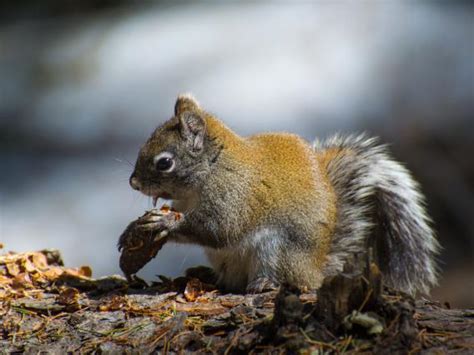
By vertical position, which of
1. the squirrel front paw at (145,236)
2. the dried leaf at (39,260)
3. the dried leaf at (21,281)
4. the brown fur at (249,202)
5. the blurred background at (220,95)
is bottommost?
the dried leaf at (21,281)

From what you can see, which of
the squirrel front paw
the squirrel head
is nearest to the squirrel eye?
the squirrel head

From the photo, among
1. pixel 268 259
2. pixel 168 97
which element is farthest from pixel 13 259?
pixel 168 97

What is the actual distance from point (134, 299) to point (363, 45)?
392cm

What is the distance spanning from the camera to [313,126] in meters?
5.39

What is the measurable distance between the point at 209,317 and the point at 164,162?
0.69 metres

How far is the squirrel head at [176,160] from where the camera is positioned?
9.24 ft

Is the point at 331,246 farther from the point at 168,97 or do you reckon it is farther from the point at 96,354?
the point at 168,97

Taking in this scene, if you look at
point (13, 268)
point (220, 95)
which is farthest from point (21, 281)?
point (220, 95)

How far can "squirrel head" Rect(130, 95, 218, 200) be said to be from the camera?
2816 millimetres

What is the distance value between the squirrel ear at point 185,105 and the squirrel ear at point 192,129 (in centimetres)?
9

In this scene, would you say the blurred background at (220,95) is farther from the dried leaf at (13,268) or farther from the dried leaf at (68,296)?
the dried leaf at (68,296)

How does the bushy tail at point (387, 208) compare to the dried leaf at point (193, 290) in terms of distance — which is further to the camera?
the bushy tail at point (387, 208)

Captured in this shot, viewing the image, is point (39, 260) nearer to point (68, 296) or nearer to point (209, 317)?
point (68, 296)

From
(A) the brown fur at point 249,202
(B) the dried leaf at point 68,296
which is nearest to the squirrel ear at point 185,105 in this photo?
(A) the brown fur at point 249,202
